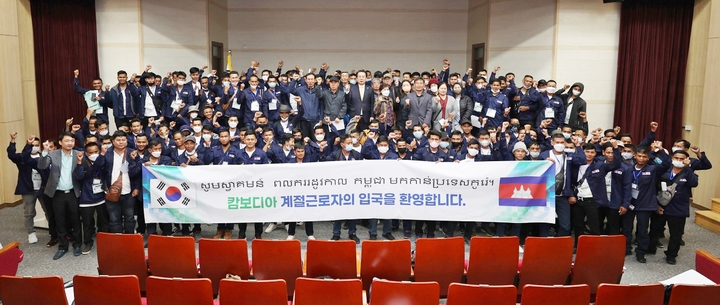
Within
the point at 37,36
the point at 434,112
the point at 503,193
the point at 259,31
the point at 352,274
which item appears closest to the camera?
the point at 352,274

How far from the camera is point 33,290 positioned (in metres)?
4.29

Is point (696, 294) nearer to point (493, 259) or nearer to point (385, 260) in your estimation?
point (493, 259)

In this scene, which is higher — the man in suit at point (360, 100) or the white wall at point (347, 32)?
the white wall at point (347, 32)

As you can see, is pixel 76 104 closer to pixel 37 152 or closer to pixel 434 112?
pixel 37 152

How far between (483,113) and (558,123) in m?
1.51

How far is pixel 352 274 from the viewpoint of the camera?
5301mm

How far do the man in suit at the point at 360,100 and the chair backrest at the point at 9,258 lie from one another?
6.19 metres

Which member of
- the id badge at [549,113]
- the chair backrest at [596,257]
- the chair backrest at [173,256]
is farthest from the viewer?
the id badge at [549,113]

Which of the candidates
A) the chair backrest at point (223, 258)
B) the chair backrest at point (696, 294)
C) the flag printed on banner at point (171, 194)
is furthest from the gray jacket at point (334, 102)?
the chair backrest at point (696, 294)

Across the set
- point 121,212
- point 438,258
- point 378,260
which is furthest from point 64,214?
point 438,258

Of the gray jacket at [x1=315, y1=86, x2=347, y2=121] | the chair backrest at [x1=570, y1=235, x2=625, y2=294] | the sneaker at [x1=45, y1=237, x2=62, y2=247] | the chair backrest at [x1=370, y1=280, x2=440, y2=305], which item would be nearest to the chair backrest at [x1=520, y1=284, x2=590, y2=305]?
the chair backrest at [x1=370, y1=280, x2=440, y2=305]

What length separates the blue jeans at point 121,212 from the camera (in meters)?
7.36

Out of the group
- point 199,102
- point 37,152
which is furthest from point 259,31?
point 37,152

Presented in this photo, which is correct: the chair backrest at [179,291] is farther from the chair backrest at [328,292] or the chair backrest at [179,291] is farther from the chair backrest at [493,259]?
the chair backrest at [493,259]
